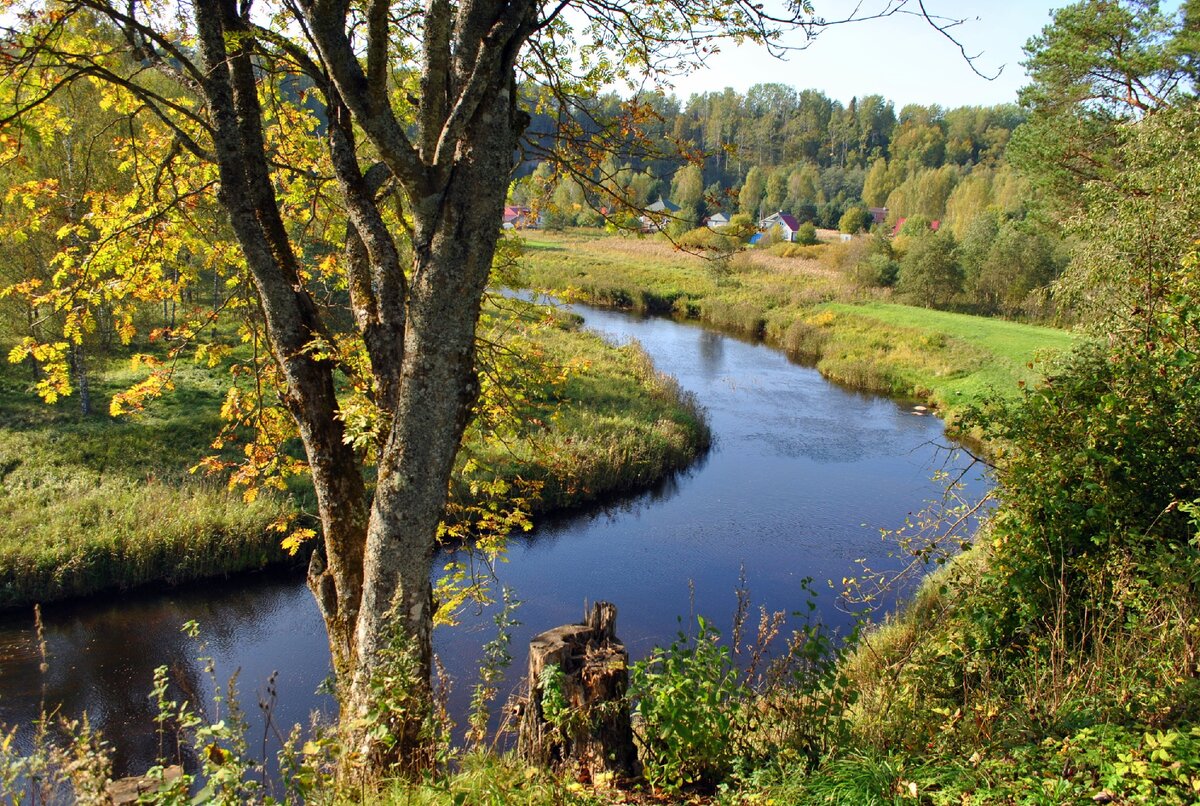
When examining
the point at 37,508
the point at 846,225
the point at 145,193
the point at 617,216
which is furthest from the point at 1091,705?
the point at 846,225

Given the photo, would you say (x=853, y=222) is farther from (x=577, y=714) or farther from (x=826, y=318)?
(x=577, y=714)

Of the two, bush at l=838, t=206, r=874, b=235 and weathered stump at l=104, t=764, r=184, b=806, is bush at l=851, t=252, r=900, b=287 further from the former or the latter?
weathered stump at l=104, t=764, r=184, b=806

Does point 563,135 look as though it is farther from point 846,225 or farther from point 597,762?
point 846,225

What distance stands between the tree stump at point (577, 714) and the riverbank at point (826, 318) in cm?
1135

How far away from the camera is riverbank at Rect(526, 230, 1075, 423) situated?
2641 centimetres

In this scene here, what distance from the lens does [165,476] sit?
13.4 meters

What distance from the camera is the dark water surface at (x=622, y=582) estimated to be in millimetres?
9734

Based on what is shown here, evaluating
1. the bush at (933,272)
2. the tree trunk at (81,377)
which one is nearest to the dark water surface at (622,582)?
the tree trunk at (81,377)

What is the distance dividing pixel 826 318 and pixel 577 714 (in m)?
33.9

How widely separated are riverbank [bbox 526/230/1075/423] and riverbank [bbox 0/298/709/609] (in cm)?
398

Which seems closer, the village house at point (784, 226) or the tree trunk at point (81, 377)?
the tree trunk at point (81, 377)

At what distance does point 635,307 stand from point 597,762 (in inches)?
1526

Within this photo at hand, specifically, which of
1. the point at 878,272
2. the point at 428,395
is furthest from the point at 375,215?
the point at 878,272

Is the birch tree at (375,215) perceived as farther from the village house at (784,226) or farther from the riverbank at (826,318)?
the village house at (784,226)
